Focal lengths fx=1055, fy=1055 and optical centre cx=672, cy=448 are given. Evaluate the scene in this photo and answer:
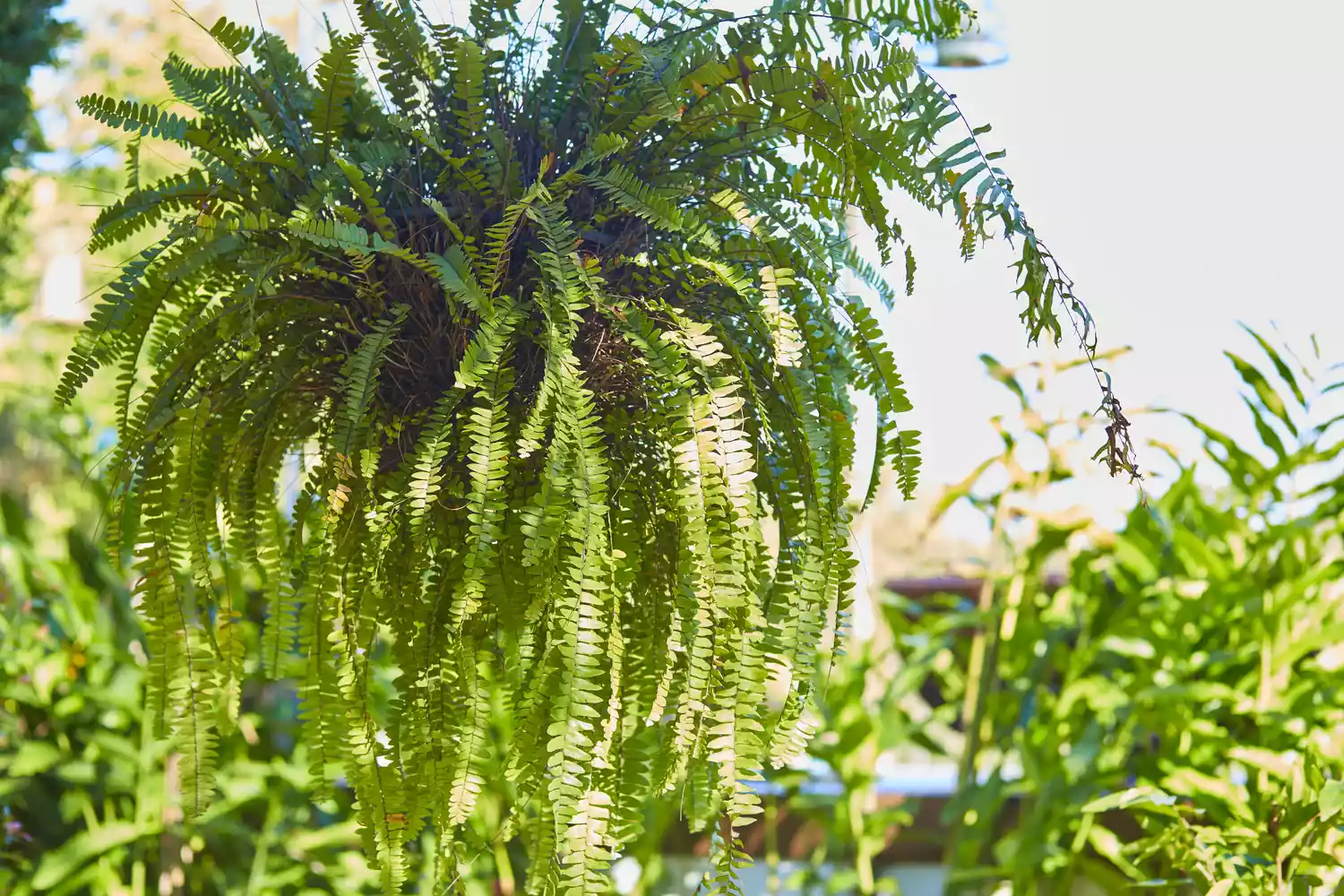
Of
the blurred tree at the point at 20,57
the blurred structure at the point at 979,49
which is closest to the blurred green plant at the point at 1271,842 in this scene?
the blurred structure at the point at 979,49

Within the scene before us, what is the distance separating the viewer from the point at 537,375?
2.31 ft

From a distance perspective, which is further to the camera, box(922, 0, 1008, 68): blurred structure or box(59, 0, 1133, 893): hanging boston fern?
box(922, 0, 1008, 68): blurred structure

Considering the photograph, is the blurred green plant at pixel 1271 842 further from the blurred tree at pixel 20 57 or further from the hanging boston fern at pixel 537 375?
the blurred tree at pixel 20 57

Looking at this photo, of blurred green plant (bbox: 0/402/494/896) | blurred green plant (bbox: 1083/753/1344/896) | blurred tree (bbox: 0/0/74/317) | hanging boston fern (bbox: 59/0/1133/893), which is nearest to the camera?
hanging boston fern (bbox: 59/0/1133/893)

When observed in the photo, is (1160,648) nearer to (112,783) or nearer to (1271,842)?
(1271,842)

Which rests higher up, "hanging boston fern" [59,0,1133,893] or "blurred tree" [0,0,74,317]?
"blurred tree" [0,0,74,317]

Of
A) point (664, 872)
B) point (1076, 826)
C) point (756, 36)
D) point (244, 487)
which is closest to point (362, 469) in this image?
point (244, 487)

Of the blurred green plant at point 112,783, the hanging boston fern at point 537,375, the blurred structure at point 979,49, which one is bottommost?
the blurred green plant at point 112,783

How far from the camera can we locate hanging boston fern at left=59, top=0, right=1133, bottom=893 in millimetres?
620

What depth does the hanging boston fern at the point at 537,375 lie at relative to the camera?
→ 62cm

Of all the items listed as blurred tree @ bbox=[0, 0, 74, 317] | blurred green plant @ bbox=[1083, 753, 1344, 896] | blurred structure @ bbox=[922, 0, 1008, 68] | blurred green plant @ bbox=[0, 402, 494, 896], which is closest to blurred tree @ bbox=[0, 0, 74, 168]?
blurred tree @ bbox=[0, 0, 74, 317]

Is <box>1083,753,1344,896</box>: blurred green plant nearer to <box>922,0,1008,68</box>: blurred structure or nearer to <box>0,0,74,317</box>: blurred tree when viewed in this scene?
<box>922,0,1008,68</box>: blurred structure

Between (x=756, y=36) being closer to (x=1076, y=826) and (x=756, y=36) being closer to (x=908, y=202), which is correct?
(x=908, y=202)

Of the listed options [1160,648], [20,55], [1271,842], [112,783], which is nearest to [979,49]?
[1160,648]
